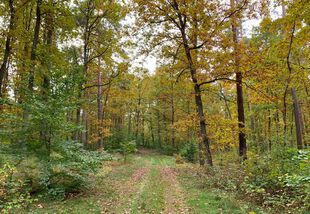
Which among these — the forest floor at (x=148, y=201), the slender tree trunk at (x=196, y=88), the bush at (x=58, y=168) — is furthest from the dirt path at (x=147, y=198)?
the slender tree trunk at (x=196, y=88)

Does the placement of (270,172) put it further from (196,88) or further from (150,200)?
(196,88)

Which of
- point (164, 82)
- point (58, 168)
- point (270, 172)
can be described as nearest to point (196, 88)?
point (164, 82)

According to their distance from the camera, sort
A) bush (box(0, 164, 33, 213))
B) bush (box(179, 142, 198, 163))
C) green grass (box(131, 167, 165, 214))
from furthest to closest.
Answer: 1. bush (box(179, 142, 198, 163))
2. green grass (box(131, 167, 165, 214))
3. bush (box(0, 164, 33, 213))

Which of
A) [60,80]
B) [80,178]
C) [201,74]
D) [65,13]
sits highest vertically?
[65,13]

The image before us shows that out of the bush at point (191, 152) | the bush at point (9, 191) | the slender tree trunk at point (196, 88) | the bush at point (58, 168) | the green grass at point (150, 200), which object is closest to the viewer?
the bush at point (9, 191)

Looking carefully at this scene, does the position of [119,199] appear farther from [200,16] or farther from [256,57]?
[200,16]

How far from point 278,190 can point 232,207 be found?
69.1 inches

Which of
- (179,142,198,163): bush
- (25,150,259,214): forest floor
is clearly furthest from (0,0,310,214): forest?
(179,142,198,163): bush

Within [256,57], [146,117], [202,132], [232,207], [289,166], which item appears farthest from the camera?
[146,117]

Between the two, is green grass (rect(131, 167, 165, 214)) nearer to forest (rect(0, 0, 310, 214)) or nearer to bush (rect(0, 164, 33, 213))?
forest (rect(0, 0, 310, 214))

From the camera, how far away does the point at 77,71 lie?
27.4 feet

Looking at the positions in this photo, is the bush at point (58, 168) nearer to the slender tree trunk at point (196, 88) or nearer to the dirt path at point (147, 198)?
the dirt path at point (147, 198)

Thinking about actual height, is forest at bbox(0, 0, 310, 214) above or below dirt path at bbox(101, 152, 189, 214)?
above

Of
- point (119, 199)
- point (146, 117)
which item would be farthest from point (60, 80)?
point (146, 117)
